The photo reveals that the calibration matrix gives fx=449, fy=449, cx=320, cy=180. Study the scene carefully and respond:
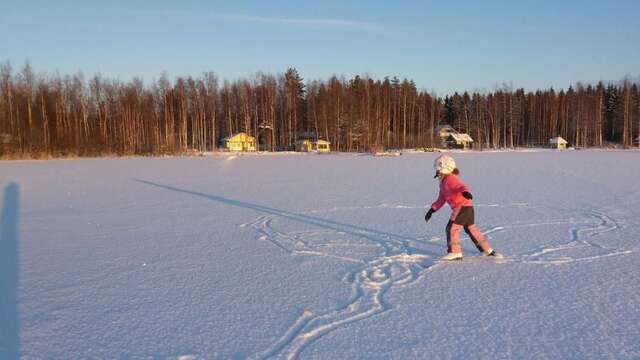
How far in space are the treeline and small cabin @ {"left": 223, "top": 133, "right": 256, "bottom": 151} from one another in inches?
66.4

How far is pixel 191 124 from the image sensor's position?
58.5 m

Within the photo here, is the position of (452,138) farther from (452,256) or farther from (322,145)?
(452,256)

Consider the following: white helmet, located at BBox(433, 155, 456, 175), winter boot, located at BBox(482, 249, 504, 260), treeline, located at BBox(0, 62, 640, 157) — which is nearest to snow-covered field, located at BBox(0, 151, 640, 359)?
winter boot, located at BBox(482, 249, 504, 260)

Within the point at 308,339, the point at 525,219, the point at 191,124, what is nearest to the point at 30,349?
the point at 308,339

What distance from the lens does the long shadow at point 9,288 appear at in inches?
131

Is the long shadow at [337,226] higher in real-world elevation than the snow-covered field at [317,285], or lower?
higher

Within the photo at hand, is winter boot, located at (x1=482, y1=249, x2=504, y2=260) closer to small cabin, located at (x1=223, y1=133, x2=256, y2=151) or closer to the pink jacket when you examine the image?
the pink jacket

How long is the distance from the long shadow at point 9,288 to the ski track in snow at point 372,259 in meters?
1.89

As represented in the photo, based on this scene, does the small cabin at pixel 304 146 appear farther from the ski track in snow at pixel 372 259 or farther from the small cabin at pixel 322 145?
the ski track in snow at pixel 372 259

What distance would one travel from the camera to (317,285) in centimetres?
459

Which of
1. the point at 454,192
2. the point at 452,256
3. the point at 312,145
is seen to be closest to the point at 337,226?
the point at 452,256

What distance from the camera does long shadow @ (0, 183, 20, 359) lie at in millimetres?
3336

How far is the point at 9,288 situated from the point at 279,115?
57415mm

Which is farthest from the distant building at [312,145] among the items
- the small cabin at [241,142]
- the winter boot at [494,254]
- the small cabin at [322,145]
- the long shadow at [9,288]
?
the winter boot at [494,254]
